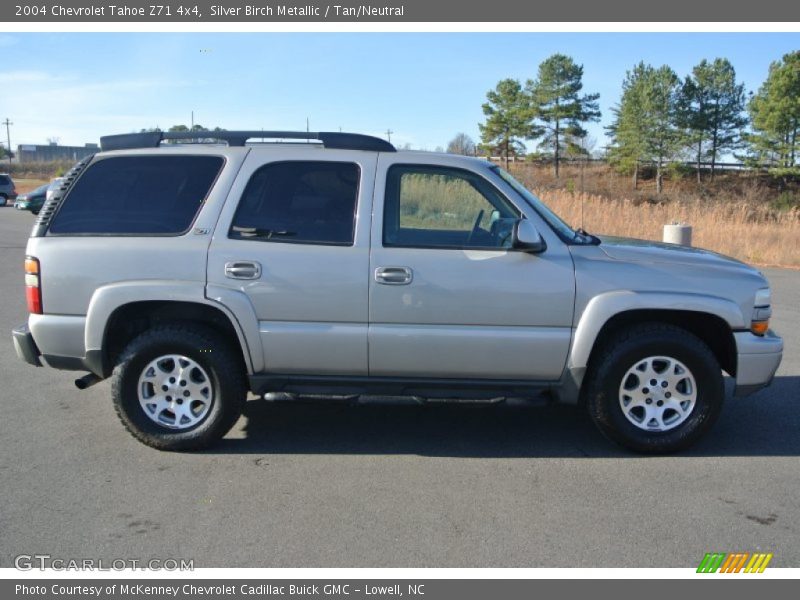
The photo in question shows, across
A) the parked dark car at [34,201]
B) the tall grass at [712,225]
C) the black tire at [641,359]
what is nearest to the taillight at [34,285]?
the black tire at [641,359]

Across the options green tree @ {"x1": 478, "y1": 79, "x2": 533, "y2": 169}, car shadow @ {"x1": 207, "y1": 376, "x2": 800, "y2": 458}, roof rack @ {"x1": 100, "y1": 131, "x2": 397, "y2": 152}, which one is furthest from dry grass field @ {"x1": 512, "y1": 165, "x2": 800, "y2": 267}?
green tree @ {"x1": 478, "y1": 79, "x2": 533, "y2": 169}

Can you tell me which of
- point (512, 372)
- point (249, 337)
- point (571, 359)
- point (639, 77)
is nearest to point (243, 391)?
point (249, 337)

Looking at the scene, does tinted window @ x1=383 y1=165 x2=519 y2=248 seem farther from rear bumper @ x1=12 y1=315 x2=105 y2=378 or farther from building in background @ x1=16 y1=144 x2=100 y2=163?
building in background @ x1=16 y1=144 x2=100 y2=163

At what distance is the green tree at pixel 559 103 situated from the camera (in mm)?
50594

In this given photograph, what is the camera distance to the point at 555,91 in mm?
50688

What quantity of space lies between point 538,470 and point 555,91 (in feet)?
162

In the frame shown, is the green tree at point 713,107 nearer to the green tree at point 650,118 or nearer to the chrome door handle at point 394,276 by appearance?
the green tree at point 650,118

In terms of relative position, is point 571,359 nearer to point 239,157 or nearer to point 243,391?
point 243,391

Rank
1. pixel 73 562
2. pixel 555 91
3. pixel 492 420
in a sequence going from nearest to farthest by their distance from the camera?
1. pixel 73 562
2. pixel 492 420
3. pixel 555 91

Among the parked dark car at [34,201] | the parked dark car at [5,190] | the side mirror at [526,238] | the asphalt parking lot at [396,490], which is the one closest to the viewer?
the asphalt parking lot at [396,490]

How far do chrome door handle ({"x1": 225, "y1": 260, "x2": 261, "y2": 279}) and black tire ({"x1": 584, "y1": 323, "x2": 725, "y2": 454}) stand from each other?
229 cm

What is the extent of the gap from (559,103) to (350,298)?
49744 millimetres

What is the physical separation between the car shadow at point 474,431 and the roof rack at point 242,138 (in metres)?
1.76

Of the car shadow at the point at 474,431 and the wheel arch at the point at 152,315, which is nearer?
the wheel arch at the point at 152,315
